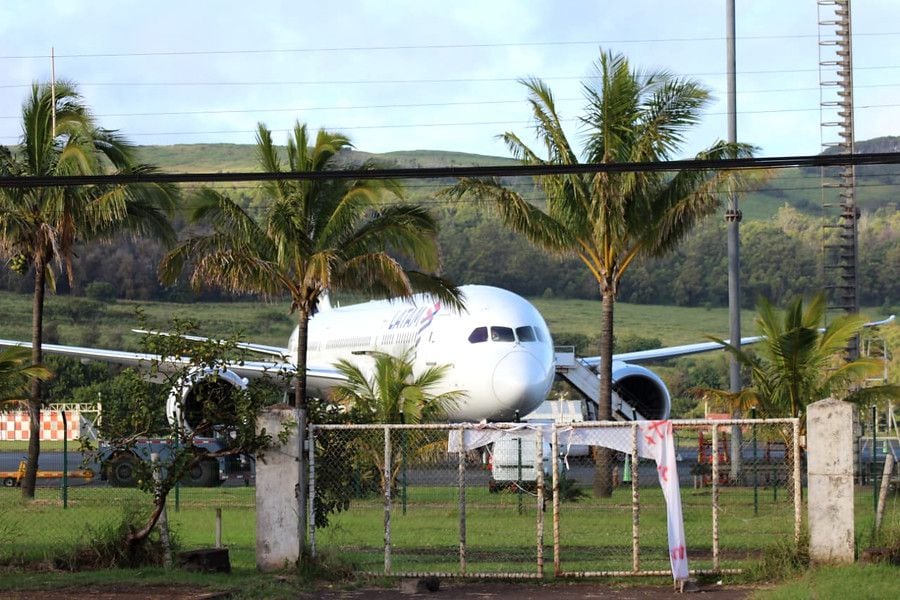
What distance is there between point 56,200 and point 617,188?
31.9 ft

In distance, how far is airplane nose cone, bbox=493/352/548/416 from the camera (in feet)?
93.6

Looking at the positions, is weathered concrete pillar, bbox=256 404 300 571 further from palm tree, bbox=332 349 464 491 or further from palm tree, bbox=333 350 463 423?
palm tree, bbox=333 350 463 423

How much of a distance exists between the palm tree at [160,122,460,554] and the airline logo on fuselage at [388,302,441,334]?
8693 mm

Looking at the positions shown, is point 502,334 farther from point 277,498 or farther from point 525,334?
point 277,498

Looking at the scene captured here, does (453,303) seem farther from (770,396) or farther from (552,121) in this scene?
(770,396)

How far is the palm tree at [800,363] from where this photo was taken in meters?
21.6

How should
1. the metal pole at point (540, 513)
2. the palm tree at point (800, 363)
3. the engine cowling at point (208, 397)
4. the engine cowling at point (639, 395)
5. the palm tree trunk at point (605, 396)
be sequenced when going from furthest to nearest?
the engine cowling at point (639, 395), the palm tree trunk at point (605, 396), the palm tree at point (800, 363), the engine cowling at point (208, 397), the metal pole at point (540, 513)

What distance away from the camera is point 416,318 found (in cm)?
3403

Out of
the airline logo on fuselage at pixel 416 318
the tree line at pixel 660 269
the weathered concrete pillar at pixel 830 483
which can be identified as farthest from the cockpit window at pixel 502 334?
the tree line at pixel 660 269

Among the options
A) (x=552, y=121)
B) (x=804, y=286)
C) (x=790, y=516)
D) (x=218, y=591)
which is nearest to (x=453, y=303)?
(x=552, y=121)

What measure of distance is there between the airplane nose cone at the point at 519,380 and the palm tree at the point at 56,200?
28.0ft

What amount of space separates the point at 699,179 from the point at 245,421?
40.3 feet

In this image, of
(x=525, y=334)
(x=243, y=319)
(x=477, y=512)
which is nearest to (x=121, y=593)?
(x=477, y=512)

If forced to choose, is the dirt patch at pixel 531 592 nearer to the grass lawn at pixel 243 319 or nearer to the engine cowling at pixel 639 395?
the engine cowling at pixel 639 395
